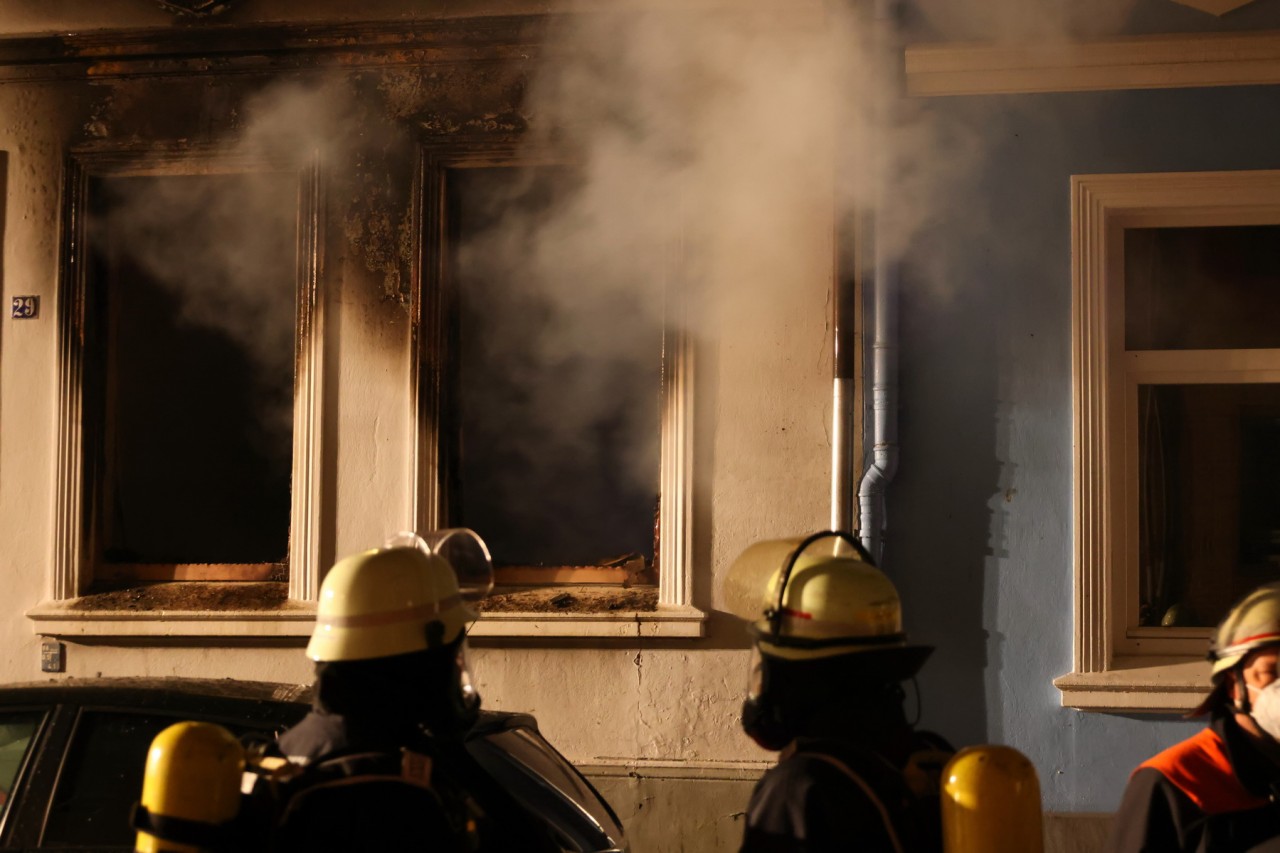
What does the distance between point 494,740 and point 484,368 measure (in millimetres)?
3235

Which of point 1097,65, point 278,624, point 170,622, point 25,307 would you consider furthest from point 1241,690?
point 25,307

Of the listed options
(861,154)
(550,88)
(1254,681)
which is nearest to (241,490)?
(550,88)

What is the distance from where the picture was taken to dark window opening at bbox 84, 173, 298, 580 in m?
6.74

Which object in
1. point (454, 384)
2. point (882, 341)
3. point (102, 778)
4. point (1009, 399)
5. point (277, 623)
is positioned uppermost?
point (882, 341)

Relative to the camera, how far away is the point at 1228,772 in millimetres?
2535

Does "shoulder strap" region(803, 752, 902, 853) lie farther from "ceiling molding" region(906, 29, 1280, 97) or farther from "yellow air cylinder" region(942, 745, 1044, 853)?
"ceiling molding" region(906, 29, 1280, 97)

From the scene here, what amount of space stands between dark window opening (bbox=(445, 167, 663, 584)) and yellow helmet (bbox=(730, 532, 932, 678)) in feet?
13.0

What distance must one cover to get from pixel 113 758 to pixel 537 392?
11.2ft

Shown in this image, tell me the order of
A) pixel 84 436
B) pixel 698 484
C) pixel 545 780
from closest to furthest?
pixel 545 780
pixel 698 484
pixel 84 436

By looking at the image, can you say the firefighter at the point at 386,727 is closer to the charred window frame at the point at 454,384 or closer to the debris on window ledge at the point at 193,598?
the charred window frame at the point at 454,384

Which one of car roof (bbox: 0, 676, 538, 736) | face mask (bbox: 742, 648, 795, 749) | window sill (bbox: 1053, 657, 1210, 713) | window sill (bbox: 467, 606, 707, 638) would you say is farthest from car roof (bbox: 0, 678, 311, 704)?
window sill (bbox: 1053, 657, 1210, 713)

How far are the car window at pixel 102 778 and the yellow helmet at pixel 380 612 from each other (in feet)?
4.14

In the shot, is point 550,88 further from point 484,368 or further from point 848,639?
point 848,639

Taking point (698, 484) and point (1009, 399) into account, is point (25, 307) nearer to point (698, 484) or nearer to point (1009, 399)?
point (698, 484)
